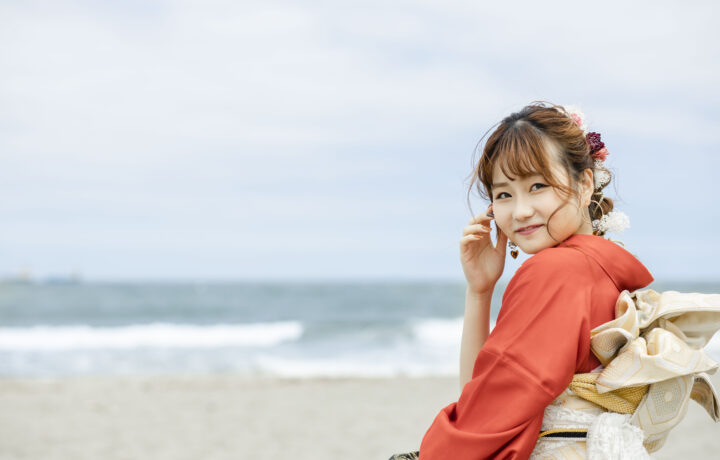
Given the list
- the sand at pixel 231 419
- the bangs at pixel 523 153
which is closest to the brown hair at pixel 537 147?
the bangs at pixel 523 153

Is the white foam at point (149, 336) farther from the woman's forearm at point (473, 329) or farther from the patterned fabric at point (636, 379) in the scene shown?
the patterned fabric at point (636, 379)

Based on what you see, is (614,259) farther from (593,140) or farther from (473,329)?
(473,329)

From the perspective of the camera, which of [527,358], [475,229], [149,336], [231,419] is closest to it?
[527,358]

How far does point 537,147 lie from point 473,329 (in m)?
0.57

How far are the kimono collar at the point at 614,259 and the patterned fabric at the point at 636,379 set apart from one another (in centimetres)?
5

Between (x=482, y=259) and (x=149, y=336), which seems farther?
(x=149, y=336)

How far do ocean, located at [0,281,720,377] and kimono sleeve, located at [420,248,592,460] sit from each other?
30.9 ft

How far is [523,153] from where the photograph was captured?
5.17 feet

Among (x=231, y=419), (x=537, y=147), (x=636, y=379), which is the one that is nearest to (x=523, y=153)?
(x=537, y=147)

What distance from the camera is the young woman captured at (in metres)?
1.37

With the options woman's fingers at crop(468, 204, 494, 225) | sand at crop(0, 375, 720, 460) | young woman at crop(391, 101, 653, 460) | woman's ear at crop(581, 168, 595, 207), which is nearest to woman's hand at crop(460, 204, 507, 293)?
woman's fingers at crop(468, 204, 494, 225)

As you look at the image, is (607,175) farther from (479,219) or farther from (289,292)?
(289,292)

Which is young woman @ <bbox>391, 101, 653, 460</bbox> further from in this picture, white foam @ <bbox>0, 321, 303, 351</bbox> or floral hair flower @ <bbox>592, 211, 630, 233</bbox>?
white foam @ <bbox>0, 321, 303, 351</bbox>

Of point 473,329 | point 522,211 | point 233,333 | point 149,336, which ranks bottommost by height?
point 233,333
